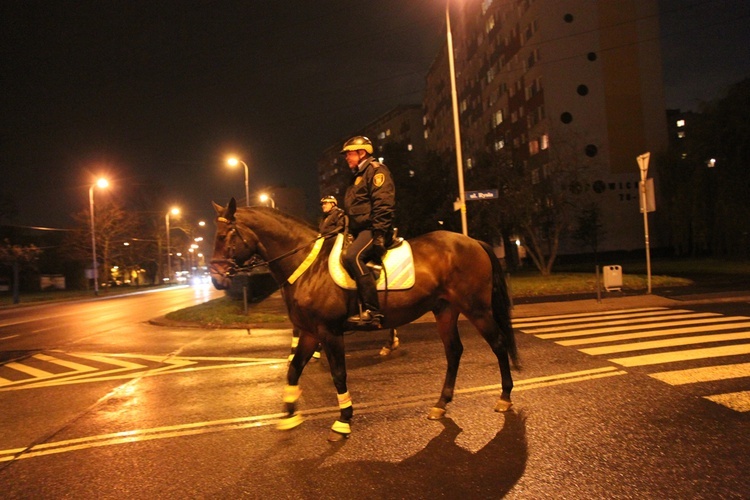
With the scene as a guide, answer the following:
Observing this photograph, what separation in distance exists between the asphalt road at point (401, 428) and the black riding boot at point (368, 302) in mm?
1062

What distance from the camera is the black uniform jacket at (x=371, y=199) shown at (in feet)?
16.3

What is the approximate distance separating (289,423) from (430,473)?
1714mm

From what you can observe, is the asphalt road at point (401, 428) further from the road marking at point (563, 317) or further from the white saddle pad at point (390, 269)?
the road marking at point (563, 317)

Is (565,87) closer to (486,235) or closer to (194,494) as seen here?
(486,235)

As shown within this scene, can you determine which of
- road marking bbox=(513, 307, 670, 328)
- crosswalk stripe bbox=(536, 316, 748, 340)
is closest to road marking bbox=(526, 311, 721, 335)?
crosswalk stripe bbox=(536, 316, 748, 340)

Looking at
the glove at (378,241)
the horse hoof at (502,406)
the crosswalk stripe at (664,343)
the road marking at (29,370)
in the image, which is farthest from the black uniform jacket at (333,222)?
the road marking at (29,370)

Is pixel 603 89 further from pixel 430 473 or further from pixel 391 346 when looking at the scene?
pixel 430 473

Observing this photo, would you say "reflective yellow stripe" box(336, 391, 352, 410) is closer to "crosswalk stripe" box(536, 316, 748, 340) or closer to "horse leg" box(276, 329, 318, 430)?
"horse leg" box(276, 329, 318, 430)

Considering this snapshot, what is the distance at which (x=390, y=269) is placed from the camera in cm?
512

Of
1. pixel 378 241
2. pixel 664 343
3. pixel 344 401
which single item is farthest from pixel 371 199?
pixel 664 343

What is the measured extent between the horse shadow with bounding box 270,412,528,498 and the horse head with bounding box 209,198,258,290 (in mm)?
2187

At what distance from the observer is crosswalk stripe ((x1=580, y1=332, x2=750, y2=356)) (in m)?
7.99

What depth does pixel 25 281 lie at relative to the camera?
57844 mm

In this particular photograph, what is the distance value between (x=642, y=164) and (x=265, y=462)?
55.2ft
